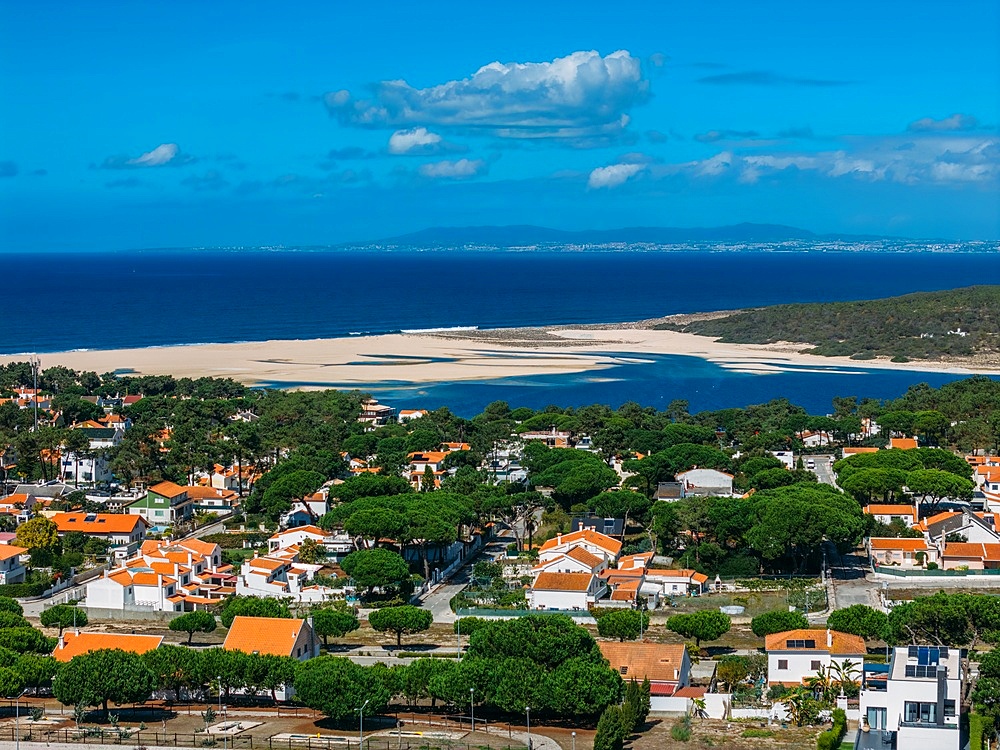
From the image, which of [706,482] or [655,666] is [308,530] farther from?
[655,666]

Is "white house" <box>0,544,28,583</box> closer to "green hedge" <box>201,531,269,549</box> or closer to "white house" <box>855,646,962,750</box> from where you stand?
"green hedge" <box>201,531,269,549</box>

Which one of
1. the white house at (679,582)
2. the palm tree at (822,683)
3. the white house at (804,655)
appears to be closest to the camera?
the palm tree at (822,683)

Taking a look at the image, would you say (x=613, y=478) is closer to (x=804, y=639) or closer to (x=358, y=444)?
(x=358, y=444)

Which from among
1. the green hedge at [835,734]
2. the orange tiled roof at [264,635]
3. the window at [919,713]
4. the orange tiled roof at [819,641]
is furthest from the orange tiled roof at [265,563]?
the window at [919,713]

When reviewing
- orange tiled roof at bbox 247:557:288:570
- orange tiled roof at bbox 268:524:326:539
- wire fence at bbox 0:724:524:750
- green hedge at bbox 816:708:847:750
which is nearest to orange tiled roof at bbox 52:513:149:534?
orange tiled roof at bbox 268:524:326:539

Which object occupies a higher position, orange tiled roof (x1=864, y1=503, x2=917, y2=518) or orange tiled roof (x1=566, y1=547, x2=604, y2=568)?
orange tiled roof (x1=864, y1=503, x2=917, y2=518)

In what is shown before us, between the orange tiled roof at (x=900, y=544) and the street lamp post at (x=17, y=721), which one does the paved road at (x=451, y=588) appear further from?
the orange tiled roof at (x=900, y=544)

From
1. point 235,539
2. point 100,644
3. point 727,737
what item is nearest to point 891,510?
point 235,539
